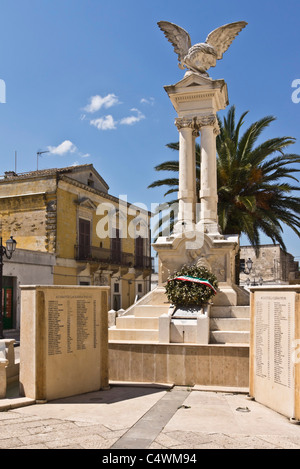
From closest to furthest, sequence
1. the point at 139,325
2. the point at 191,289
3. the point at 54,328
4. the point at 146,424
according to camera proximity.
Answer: the point at 146,424 < the point at 54,328 < the point at 191,289 < the point at 139,325

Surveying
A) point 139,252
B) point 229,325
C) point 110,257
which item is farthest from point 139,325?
point 139,252

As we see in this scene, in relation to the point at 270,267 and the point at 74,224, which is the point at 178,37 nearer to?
the point at 74,224

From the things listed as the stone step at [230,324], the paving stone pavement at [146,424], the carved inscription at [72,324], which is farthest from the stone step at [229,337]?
the carved inscription at [72,324]

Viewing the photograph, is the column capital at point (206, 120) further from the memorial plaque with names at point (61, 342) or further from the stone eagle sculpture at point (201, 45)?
the memorial plaque with names at point (61, 342)

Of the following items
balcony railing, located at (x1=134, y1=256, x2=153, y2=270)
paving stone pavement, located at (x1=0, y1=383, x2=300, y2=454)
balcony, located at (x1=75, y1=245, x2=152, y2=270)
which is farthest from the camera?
balcony railing, located at (x1=134, y1=256, x2=153, y2=270)

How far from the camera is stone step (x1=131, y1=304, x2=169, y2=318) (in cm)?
1039

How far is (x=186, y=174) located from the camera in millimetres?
11781

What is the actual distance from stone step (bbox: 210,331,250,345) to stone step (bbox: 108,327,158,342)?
1183 mm

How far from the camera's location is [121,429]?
5.34 metres

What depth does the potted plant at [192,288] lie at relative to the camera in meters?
9.66

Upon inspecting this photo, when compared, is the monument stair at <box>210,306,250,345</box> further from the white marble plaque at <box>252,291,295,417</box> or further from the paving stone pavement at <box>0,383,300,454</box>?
the white marble plaque at <box>252,291,295,417</box>

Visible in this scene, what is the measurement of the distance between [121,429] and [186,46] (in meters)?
10.2

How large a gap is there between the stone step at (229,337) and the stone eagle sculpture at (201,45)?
6695 millimetres

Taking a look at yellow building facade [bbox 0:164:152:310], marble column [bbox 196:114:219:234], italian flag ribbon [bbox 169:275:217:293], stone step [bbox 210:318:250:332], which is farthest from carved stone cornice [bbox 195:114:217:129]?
yellow building facade [bbox 0:164:152:310]
